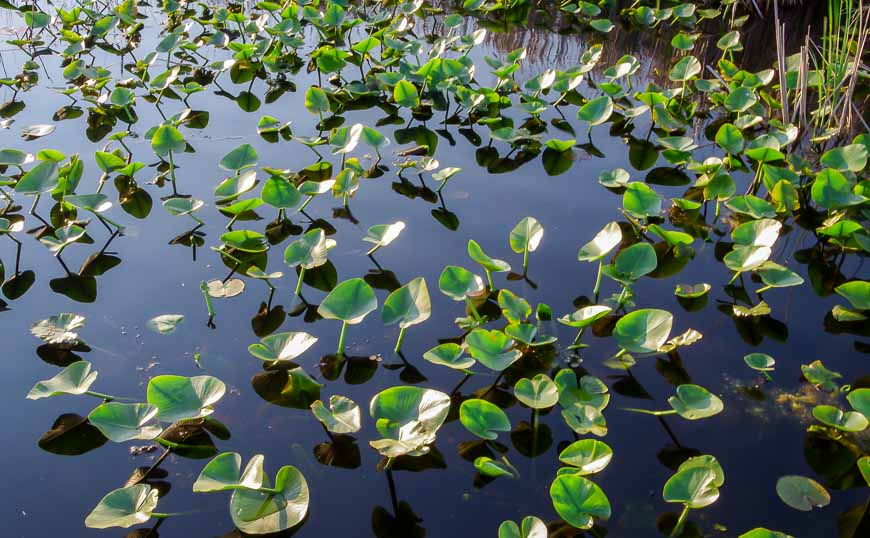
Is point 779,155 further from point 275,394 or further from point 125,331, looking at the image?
point 125,331

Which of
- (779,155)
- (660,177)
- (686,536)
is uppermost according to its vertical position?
(779,155)

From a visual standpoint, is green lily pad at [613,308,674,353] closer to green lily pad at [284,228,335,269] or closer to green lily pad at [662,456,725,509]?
green lily pad at [662,456,725,509]

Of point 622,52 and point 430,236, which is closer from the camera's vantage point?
point 430,236

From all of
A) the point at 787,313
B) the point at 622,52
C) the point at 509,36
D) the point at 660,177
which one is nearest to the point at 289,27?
the point at 509,36

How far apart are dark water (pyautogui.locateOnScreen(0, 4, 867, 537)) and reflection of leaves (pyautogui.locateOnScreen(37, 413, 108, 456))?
2 centimetres

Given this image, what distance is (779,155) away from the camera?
213 cm

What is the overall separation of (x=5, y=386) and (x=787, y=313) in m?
1.81

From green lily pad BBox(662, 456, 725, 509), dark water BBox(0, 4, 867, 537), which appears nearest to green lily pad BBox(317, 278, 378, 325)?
dark water BBox(0, 4, 867, 537)

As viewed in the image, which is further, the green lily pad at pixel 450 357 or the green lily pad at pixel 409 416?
the green lily pad at pixel 450 357

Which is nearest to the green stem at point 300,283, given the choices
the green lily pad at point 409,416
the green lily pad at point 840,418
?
the green lily pad at point 409,416

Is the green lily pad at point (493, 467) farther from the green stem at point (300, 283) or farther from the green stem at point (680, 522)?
the green stem at point (300, 283)

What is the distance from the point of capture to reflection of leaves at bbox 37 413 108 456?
54.6 inches

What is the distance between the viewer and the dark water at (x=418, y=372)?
1272 mm

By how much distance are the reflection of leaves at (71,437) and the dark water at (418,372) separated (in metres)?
0.02
